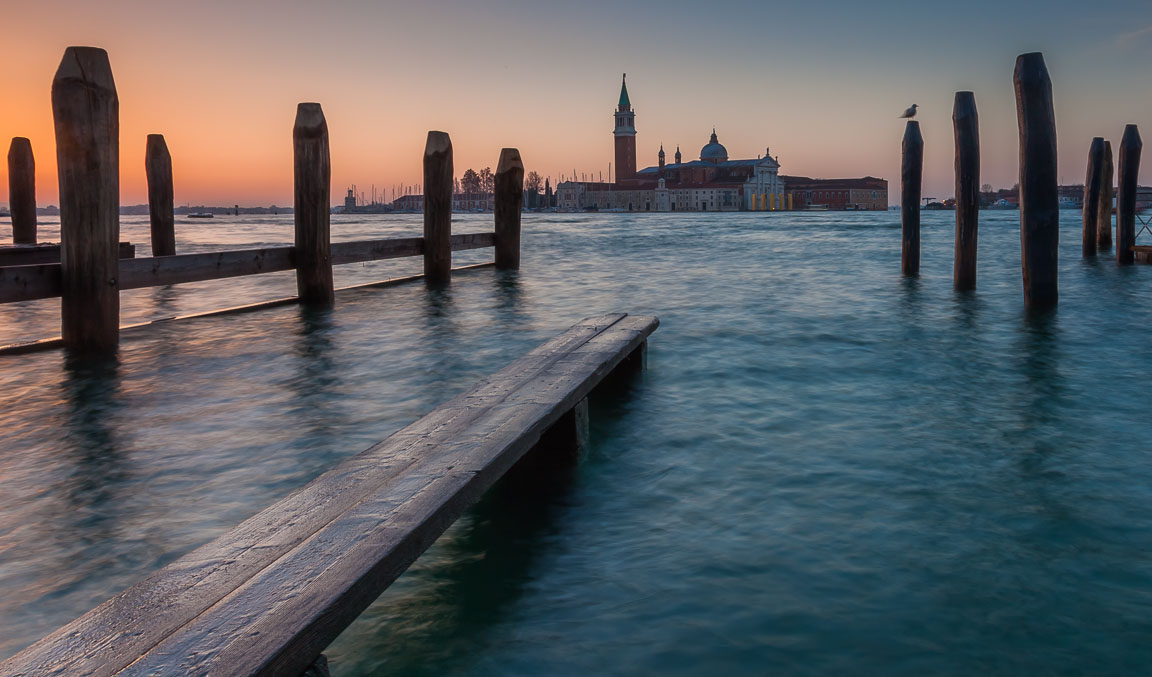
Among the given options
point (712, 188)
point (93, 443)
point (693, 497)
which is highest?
point (712, 188)

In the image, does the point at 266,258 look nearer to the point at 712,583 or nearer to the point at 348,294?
the point at 348,294

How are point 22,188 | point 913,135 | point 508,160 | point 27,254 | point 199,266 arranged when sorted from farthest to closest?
point 22,188, point 508,160, point 913,135, point 27,254, point 199,266

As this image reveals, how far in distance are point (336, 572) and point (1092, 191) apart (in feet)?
56.1

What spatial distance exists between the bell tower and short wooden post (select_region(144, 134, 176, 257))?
4860 inches

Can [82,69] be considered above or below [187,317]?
above

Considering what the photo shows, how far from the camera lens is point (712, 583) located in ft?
8.56

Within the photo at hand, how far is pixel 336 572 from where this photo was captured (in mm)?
1729

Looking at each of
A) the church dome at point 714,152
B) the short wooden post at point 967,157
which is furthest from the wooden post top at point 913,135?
the church dome at point 714,152

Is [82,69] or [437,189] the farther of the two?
[437,189]

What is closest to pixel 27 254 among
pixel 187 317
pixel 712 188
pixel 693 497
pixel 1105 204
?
pixel 187 317

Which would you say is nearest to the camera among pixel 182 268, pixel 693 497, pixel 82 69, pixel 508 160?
pixel 693 497

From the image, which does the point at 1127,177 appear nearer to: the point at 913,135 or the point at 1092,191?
the point at 1092,191

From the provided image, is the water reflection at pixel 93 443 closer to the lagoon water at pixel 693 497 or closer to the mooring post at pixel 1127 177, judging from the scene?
the lagoon water at pixel 693 497

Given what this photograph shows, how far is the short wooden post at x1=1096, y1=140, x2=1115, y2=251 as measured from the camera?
15.6 m
